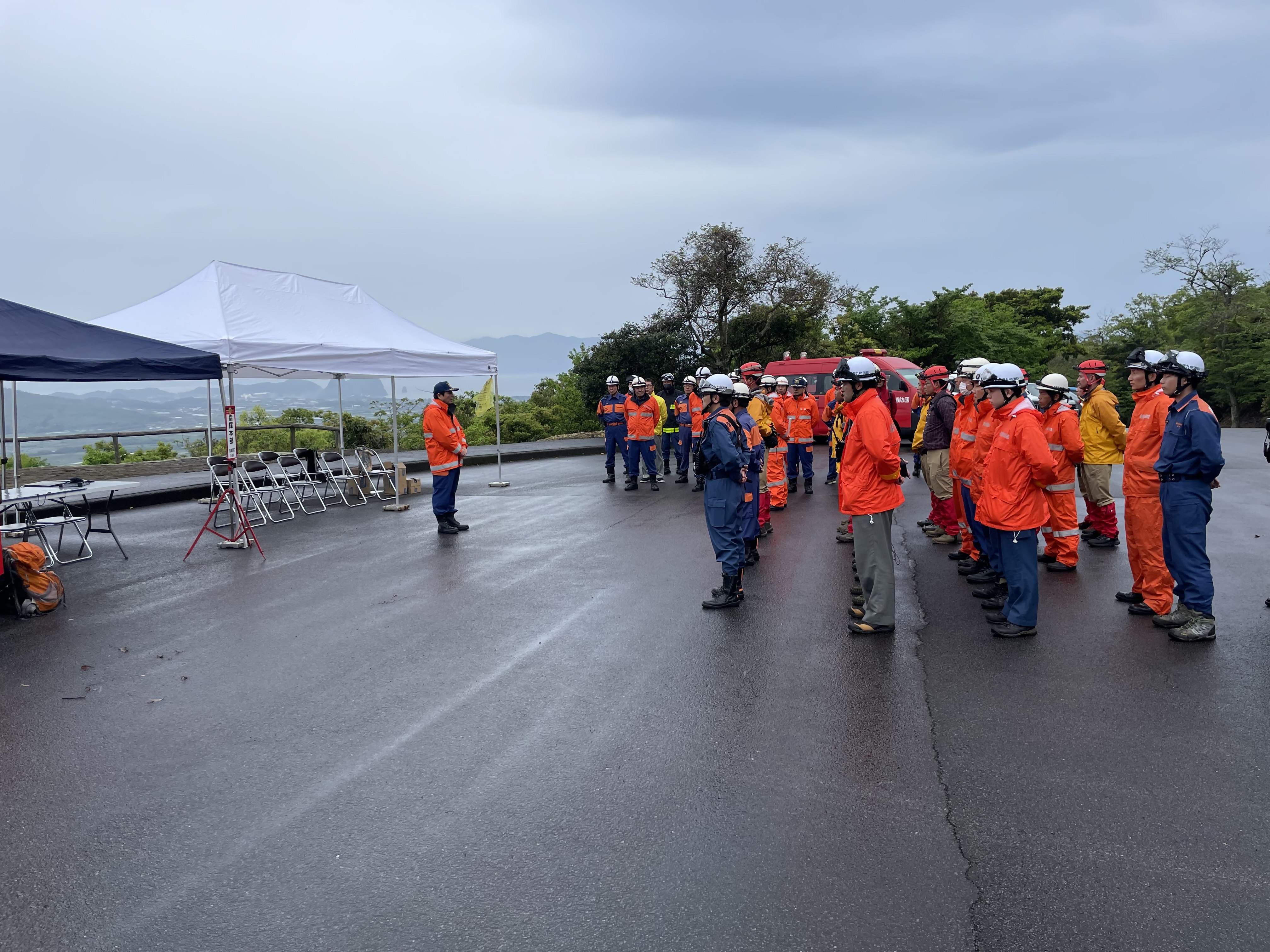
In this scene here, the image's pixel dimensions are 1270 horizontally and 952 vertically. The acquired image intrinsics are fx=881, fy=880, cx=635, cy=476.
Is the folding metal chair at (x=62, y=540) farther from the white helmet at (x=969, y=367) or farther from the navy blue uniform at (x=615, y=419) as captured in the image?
the white helmet at (x=969, y=367)

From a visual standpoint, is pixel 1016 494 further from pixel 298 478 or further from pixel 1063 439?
pixel 298 478

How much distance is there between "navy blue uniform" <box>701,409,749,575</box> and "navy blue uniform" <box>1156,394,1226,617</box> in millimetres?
3049

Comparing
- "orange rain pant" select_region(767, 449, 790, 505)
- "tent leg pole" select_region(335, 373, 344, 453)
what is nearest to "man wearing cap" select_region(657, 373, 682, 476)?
"orange rain pant" select_region(767, 449, 790, 505)

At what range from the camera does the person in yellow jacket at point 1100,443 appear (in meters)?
9.10

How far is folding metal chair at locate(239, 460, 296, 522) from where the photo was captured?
42.7ft

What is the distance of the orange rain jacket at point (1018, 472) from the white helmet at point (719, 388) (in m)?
2.06

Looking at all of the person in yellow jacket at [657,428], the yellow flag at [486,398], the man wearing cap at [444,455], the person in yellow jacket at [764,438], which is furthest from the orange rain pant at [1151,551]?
the yellow flag at [486,398]

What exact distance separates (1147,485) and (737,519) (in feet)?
10.1

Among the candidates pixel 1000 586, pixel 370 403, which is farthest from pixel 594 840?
pixel 370 403

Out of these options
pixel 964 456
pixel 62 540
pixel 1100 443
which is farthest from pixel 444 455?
pixel 1100 443

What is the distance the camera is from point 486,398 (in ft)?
62.5

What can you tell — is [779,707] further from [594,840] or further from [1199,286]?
[1199,286]

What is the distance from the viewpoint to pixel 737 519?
734 cm

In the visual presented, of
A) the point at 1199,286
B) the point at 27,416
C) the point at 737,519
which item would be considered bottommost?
the point at 737,519
